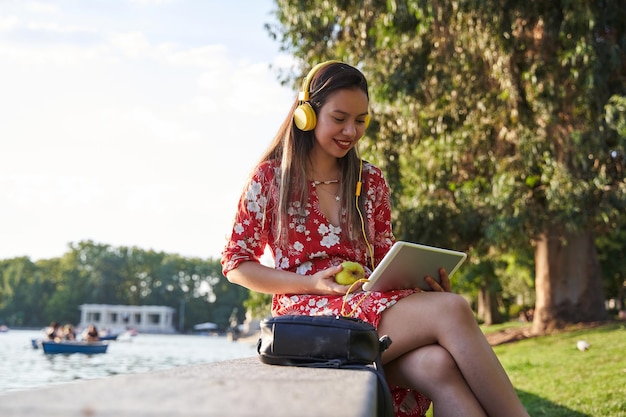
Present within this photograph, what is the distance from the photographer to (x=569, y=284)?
15516mm

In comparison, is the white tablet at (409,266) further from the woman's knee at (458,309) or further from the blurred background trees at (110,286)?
the blurred background trees at (110,286)

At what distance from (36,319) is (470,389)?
11121 cm

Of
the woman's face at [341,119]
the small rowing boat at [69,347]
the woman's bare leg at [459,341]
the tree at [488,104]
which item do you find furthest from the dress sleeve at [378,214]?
the small rowing boat at [69,347]

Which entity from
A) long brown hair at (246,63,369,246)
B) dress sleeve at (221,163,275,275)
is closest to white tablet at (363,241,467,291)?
long brown hair at (246,63,369,246)

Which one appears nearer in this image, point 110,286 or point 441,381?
point 441,381

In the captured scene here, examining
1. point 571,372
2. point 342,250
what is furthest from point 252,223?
point 571,372

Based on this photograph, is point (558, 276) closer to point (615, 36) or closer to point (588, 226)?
point (588, 226)

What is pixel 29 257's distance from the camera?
11075cm

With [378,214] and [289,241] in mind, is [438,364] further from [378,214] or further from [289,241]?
[378,214]

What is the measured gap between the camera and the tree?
418 inches

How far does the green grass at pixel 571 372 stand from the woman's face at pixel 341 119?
372 centimetres

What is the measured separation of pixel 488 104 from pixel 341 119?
1007 centimetres

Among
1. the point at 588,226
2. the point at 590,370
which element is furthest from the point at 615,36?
the point at 590,370

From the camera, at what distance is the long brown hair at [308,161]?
3.00 m
